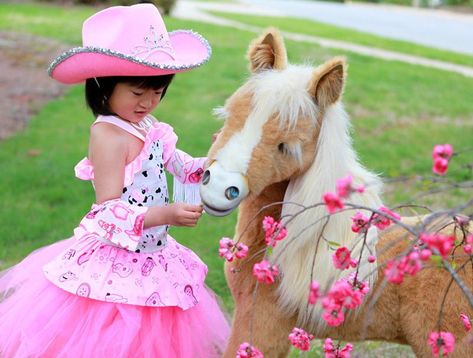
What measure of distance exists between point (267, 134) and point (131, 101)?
1.78 feet

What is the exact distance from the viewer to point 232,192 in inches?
84.1

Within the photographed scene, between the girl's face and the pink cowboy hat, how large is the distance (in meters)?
0.09

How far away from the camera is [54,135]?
21.8 ft

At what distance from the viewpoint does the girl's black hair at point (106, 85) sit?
2502 mm

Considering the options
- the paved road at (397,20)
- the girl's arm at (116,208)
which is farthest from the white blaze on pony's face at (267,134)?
the paved road at (397,20)

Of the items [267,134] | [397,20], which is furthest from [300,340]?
[397,20]

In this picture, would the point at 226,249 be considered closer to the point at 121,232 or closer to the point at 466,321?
the point at 121,232

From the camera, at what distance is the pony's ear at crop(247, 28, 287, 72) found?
2.42 metres

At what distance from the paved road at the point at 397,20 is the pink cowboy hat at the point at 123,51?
11829 millimetres

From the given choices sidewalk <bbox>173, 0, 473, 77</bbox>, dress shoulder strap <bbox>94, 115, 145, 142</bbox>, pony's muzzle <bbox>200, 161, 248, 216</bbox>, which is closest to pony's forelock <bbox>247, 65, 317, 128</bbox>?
pony's muzzle <bbox>200, 161, 248, 216</bbox>

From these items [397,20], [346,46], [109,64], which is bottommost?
[397,20]

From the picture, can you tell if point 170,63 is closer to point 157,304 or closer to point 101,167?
point 101,167

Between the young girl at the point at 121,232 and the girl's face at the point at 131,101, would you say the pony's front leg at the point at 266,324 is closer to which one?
the young girl at the point at 121,232

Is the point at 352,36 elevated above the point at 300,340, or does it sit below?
below
